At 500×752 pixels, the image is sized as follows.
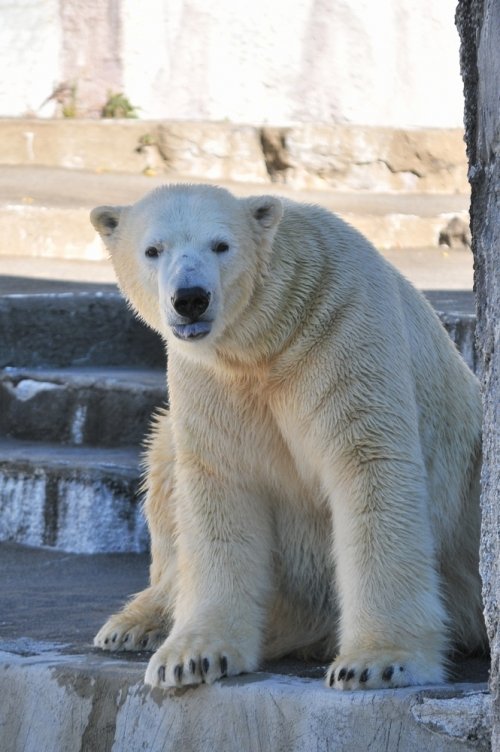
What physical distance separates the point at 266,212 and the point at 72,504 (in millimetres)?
2004

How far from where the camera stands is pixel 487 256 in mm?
1909

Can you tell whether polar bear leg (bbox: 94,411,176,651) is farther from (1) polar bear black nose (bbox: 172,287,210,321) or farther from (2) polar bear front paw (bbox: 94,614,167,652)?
(1) polar bear black nose (bbox: 172,287,210,321)

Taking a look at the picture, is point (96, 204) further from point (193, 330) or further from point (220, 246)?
point (193, 330)

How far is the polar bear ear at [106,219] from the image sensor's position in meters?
3.08

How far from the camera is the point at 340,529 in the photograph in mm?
2713

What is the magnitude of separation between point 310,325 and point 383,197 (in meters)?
6.56

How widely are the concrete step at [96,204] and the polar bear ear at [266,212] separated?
15.0ft

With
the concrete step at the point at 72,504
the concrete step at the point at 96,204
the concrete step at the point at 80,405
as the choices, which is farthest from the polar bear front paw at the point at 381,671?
the concrete step at the point at 96,204

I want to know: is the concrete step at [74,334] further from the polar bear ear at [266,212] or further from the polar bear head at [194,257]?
the polar bear ear at [266,212]

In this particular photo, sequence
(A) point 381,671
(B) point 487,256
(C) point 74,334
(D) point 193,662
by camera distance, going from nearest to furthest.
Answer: (B) point 487,256, (A) point 381,671, (D) point 193,662, (C) point 74,334

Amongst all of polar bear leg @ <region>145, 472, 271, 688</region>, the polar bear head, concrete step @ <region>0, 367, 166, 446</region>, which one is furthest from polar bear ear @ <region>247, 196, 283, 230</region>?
concrete step @ <region>0, 367, 166, 446</region>

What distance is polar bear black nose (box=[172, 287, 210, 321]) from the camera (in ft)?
8.75

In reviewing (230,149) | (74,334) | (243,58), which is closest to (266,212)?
(74,334)

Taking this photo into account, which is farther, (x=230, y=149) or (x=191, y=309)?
(x=230, y=149)
